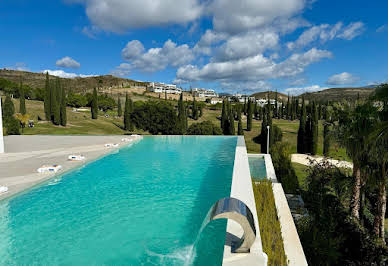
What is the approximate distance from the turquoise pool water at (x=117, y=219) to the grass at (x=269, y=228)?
678mm

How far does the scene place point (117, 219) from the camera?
5000 millimetres

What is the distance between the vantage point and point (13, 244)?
416cm

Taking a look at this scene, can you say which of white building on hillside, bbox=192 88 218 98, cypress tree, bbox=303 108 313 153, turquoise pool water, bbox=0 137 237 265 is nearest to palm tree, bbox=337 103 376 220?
turquoise pool water, bbox=0 137 237 265

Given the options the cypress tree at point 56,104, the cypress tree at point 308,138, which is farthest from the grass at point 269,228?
the cypress tree at point 56,104

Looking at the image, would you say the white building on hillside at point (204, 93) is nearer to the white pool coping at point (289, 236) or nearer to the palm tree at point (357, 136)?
the palm tree at point (357, 136)

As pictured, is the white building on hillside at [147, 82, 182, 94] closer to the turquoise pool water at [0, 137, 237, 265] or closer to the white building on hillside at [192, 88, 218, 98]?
the white building on hillside at [192, 88, 218, 98]

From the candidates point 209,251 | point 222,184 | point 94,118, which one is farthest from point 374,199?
point 94,118

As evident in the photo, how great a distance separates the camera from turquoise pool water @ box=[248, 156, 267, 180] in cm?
834

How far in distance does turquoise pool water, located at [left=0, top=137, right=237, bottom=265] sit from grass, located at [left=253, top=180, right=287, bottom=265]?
678 mm

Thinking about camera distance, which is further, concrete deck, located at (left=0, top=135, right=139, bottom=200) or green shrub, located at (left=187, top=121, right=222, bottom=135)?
green shrub, located at (left=187, top=121, right=222, bottom=135)

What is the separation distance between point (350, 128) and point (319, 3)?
449 inches

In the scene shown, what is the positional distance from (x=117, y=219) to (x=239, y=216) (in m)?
3.20

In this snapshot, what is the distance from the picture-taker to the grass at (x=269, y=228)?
10.4 ft

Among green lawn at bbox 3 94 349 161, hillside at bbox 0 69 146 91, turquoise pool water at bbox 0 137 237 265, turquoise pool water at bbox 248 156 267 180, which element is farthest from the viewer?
hillside at bbox 0 69 146 91
